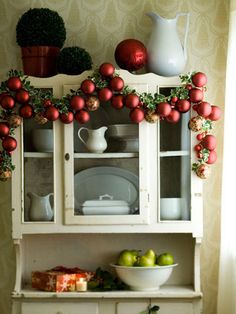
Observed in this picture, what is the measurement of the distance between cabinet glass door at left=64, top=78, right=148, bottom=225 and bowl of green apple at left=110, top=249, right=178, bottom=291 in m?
0.19

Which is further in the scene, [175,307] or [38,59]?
[38,59]

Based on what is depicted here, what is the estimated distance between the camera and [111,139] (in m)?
3.28

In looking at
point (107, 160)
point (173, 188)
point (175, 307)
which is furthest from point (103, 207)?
point (175, 307)

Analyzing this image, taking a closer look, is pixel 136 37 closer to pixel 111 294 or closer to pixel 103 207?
pixel 103 207

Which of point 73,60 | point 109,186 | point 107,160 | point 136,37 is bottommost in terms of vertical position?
point 109,186

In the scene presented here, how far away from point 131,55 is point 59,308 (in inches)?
48.3

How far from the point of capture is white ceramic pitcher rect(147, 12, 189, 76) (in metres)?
3.27

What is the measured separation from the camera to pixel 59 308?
3.26 m

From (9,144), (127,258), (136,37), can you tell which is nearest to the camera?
(9,144)

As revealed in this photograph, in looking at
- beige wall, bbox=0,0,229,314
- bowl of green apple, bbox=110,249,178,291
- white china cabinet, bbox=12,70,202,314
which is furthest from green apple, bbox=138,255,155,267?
beige wall, bbox=0,0,229,314

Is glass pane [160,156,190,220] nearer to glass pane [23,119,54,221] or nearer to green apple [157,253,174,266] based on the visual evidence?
green apple [157,253,174,266]

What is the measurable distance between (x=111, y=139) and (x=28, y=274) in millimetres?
819

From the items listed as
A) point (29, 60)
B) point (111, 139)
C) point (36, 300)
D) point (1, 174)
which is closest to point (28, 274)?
point (36, 300)

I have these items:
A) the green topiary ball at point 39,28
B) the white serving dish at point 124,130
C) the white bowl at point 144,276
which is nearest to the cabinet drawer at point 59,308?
the white bowl at point 144,276
